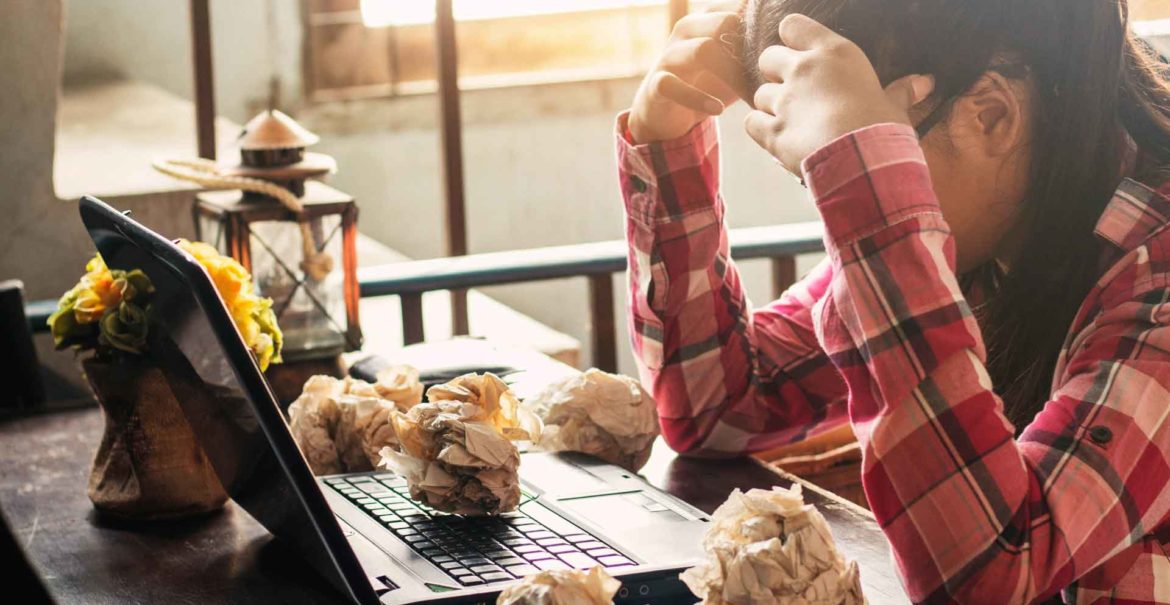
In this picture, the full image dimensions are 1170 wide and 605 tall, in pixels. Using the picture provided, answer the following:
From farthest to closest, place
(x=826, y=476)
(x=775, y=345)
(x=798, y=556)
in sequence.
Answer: (x=826, y=476)
(x=775, y=345)
(x=798, y=556)

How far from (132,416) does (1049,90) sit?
32.2 inches

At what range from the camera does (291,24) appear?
7523 millimetres

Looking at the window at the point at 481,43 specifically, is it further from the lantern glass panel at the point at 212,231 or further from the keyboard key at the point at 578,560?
the keyboard key at the point at 578,560

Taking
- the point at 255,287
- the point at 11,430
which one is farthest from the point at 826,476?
the point at 11,430

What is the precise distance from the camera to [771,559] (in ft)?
2.63

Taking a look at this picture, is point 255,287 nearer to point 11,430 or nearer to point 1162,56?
point 11,430

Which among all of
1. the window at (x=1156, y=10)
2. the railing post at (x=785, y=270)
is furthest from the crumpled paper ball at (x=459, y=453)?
the window at (x=1156, y=10)

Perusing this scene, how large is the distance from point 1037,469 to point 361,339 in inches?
37.5

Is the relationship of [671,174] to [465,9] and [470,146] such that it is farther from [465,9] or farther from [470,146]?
[465,9]

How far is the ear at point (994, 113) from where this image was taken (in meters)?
1.05

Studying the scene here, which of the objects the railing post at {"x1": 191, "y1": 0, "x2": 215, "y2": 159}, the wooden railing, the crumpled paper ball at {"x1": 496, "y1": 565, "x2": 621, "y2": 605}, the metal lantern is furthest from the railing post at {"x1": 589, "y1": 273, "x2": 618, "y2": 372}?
the crumpled paper ball at {"x1": 496, "y1": 565, "x2": 621, "y2": 605}

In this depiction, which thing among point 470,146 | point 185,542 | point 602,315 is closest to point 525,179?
point 470,146

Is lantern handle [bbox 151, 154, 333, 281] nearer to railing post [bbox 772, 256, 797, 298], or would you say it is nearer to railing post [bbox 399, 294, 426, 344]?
railing post [bbox 399, 294, 426, 344]

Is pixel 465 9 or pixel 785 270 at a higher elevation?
pixel 465 9
